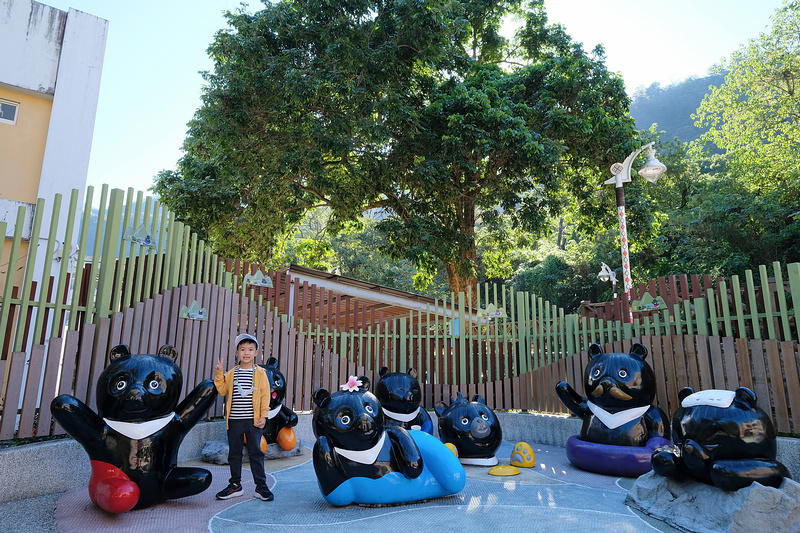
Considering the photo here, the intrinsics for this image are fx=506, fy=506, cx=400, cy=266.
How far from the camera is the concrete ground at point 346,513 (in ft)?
13.1

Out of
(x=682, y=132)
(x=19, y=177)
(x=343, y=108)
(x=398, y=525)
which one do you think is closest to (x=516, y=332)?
(x=398, y=525)

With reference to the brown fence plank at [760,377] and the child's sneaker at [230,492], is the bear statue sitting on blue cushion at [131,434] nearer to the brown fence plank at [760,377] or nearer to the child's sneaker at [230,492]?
the child's sneaker at [230,492]

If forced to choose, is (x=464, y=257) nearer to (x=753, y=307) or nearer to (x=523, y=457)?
(x=523, y=457)

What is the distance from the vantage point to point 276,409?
691 cm

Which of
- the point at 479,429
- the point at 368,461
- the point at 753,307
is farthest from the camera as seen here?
the point at 479,429

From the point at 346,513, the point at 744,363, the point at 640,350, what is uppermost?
the point at 640,350

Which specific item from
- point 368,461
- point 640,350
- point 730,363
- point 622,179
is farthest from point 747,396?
point 622,179

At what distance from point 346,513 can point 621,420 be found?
3.53 meters

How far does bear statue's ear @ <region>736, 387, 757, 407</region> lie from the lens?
14.0 ft

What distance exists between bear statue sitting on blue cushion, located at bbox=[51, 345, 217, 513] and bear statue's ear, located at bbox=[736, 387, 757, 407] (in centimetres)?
468

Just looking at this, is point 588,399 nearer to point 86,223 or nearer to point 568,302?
Result: point 86,223

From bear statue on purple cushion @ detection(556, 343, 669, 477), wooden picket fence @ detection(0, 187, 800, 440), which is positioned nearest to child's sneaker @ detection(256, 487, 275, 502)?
wooden picket fence @ detection(0, 187, 800, 440)

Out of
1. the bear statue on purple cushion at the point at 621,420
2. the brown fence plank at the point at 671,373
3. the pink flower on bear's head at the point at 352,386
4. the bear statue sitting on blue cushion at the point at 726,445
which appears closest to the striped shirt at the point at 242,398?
the pink flower on bear's head at the point at 352,386

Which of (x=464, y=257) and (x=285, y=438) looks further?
(x=464, y=257)
